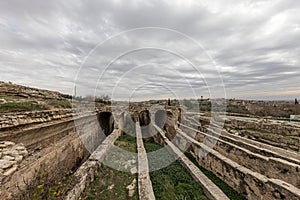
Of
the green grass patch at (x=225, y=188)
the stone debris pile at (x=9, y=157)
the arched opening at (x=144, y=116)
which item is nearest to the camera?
the stone debris pile at (x=9, y=157)

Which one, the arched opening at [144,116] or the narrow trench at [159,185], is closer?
the narrow trench at [159,185]

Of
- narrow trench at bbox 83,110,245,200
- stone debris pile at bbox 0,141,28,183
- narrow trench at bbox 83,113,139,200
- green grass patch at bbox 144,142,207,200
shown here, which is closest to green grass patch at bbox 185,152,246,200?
narrow trench at bbox 83,110,245,200

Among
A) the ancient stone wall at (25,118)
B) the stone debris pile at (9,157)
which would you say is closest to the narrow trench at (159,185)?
the stone debris pile at (9,157)

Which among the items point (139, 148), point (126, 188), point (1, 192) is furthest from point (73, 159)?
point (1, 192)

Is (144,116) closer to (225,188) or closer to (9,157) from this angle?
(225,188)

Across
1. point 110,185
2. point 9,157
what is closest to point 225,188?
point 110,185

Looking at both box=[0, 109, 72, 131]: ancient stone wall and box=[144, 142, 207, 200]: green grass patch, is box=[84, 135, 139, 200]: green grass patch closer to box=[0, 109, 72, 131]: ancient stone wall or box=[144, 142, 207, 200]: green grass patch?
box=[144, 142, 207, 200]: green grass patch

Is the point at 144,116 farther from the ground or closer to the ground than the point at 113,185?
farther from the ground

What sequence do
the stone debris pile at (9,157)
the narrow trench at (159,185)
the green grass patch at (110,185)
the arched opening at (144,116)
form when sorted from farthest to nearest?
1. the arched opening at (144,116)
2. the narrow trench at (159,185)
3. the green grass patch at (110,185)
4. the stone debris pile at (9,157)

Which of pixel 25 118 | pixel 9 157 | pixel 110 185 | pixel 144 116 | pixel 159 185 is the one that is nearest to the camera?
pixel 9 157

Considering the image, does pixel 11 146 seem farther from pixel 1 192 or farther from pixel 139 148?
pixel 139 148

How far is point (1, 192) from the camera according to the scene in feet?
11.9

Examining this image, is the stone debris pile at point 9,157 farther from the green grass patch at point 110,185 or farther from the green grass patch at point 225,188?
the green grass patch at point 225,188

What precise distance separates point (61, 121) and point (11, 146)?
3.83m
